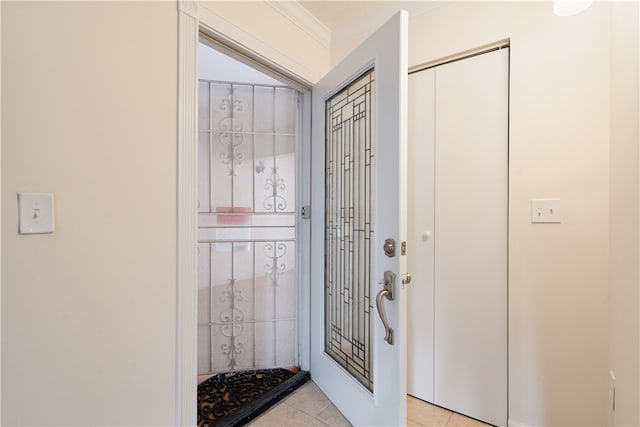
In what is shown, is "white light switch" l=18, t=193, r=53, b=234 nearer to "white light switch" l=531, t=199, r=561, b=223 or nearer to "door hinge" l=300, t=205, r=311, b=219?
"door hinge" l=300, t=205, r=311, b=219

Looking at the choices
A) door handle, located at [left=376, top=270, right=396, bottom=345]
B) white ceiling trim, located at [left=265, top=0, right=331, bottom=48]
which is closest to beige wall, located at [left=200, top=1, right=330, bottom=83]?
white ceiling trim, located at [left=265, top=0, right=331, bottom=48]

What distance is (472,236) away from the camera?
1.62m

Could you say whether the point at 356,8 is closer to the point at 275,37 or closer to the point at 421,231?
the point at 275,37

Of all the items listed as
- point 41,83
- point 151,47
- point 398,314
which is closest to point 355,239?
point 398,314

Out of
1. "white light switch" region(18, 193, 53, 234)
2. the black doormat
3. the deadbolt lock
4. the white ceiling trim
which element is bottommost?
the black doormat

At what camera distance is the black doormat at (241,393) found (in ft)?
5.38

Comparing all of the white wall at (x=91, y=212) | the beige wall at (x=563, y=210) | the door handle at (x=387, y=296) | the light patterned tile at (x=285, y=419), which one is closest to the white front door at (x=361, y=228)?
the door handle at (x=387, y=296)

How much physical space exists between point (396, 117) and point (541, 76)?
84cm

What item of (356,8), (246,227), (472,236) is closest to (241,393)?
(246,227)

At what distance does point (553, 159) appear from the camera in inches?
55.2

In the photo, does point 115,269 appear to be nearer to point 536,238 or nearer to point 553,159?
point 536,238

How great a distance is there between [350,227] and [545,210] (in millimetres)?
964

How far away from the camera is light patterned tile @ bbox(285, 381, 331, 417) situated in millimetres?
1709

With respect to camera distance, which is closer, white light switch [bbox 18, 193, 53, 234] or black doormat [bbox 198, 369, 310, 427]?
white light switch [bbox 18, 193, 53, 234]
